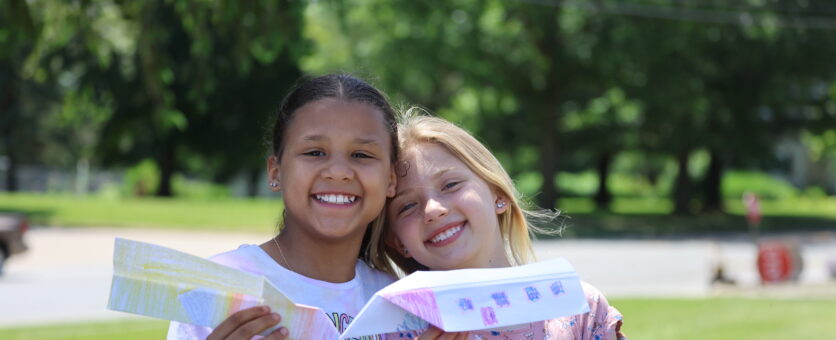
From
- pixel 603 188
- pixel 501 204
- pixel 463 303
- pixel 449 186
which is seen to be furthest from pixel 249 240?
pixel 603 188

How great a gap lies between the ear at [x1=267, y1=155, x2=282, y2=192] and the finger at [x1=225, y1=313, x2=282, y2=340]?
1.80ft

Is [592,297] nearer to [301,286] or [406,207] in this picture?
[406,207]

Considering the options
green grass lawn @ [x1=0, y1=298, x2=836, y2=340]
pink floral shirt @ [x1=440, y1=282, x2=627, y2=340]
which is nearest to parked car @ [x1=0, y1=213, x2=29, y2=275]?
green grass lawn @ [x1=0, y1=298, x2=836, y2=340]

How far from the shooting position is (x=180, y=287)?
1.80m

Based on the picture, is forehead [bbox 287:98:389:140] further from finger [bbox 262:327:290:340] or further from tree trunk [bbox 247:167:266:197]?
tree trunk [bbox 247:167:266:197]

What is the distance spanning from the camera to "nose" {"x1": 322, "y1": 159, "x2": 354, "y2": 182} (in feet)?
7.00

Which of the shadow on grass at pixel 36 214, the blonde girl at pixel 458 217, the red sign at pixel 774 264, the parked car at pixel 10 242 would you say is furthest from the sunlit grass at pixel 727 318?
the shadow on grass at pixel 36 214

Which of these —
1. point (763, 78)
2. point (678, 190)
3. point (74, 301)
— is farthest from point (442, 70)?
point (74, 301)

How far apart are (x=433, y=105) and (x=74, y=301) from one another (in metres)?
27.9

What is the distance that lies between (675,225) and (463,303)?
26.5 meters

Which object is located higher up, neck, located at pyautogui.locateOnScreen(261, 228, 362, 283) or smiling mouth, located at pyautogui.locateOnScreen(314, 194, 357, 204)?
smiling mouth, located at pyautogui.locateOnScreen(314, 194, 357, 204)

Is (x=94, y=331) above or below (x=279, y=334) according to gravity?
below

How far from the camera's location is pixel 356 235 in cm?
229

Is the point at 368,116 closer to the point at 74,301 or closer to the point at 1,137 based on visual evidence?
the point at 74,301
